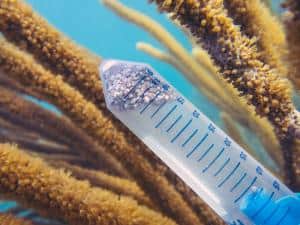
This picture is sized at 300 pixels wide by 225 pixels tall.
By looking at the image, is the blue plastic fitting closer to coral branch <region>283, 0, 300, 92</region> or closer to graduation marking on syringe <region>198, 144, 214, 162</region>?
graduation marking on syringe <region>198, 144, 214, 162</region>

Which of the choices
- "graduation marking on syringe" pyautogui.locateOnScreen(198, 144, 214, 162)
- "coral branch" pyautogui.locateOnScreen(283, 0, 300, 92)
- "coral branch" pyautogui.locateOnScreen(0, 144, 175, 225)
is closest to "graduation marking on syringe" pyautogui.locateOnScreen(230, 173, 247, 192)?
"graduation marking on syringe" pyautogui.locateOnScreen(198, 144, 214, 162)

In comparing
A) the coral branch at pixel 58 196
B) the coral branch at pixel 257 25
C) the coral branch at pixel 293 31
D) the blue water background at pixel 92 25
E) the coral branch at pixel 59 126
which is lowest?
the blue water background at pixel 92 25

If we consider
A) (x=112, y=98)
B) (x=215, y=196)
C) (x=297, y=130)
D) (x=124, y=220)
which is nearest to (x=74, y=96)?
(x=112, y=98)

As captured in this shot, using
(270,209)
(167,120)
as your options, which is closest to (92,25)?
(167,120)

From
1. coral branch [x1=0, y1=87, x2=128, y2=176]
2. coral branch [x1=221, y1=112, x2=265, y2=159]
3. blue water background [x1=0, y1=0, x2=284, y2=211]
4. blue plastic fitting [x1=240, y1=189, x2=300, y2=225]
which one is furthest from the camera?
blue water background [x1=0, y1=0, x2=284, y2=211]

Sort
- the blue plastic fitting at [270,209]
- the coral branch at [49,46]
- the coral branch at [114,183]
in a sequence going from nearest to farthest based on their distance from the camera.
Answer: the blue plastic fitting at [270,209] < the coral branch at [49,46] < the coral branch at [114,183]

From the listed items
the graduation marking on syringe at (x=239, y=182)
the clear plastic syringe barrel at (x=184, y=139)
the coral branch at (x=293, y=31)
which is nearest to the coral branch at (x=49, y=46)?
the clear plastic syringe barrel at (x=184, y=139)

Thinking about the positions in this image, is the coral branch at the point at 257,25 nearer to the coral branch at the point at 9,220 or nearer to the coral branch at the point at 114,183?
the coral branch at the point at 114,183

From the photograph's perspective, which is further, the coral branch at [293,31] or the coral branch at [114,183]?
the coral branch at [114,183]
